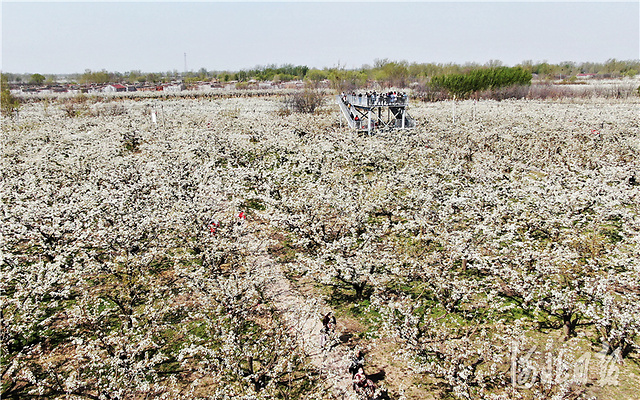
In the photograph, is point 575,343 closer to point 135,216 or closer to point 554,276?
point 554,276

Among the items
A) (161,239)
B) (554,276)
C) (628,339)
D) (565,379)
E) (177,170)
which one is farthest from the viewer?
(177,170)

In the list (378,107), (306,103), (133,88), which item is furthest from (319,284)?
(133,88)

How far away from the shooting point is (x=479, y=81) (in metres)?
79.2

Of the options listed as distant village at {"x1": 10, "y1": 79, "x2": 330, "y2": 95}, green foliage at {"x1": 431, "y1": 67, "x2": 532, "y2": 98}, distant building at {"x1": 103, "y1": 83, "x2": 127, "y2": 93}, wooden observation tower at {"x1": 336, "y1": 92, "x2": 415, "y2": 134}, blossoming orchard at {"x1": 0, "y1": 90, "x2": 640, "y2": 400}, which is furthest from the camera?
distant building at {"x1": 103, "y1": 83, "x2": 127, "y2": 93}

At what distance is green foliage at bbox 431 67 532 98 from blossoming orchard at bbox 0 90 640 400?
57.9m

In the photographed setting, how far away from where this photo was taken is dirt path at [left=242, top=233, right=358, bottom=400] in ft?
33.3

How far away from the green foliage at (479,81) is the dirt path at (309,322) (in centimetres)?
7469

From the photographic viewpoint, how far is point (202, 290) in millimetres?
12516

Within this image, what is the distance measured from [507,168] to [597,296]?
16523 mm

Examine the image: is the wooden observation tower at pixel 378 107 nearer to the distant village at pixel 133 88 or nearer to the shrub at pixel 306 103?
the shrub at pixel 306 103

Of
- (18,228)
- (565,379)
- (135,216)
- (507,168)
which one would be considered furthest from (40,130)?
(565,379)

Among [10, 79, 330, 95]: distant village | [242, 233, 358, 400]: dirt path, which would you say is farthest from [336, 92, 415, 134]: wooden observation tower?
[10, 79, 330, 95]: distant village

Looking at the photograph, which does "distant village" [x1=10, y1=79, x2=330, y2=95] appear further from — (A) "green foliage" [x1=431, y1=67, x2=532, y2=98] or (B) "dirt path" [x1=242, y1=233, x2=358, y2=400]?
(B) "dirt path" [x1=242, y1=233, x2=358, y2=400]

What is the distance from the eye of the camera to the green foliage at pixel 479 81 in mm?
78812
